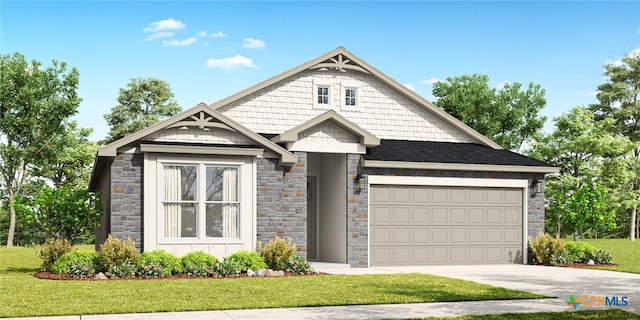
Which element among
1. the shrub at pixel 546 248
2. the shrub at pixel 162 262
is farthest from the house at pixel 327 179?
the shrub at pixel 162 262

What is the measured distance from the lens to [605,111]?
5228 cm

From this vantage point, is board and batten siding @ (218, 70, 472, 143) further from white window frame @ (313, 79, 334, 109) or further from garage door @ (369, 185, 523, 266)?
garage door @ (369, 185, 523, 266)

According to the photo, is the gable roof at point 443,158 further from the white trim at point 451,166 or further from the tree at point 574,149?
the tree at point 574,149

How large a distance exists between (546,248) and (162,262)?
11728 mm

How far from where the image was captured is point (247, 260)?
720 inches

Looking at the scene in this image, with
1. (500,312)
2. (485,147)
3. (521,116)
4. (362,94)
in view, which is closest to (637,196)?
(521,116)

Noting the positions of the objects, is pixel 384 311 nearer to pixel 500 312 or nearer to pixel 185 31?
pixel 500 312

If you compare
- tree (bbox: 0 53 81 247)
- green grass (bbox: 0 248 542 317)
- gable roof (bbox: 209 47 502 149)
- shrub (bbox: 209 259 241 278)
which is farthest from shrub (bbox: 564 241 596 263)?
tree (bbox: 0 53 81 247)

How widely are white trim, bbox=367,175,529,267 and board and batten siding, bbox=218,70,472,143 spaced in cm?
308

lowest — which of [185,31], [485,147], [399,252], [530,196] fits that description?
[399,252]

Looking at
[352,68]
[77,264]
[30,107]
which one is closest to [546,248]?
[352,68]

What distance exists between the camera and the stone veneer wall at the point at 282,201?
19.8 m

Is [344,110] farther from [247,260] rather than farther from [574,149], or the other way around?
[574,149]

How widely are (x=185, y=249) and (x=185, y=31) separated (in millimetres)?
53373
